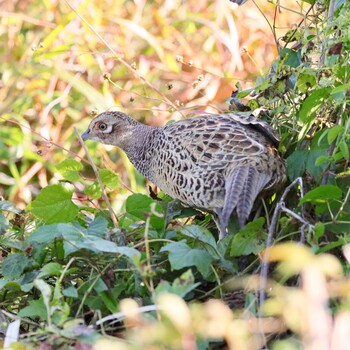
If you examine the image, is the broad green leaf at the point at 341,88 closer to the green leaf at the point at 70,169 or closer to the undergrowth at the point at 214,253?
the undergrowth at the point at 214,253

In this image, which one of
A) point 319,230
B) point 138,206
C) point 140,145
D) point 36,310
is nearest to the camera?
point 319,230

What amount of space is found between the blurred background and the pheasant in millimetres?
2544

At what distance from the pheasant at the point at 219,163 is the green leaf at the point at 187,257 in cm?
22

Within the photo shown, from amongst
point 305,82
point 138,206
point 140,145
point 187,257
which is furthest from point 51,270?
point 140,145

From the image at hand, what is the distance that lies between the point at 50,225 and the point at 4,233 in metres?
0.42

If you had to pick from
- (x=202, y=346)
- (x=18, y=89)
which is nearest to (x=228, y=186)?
(x=202, y=346)

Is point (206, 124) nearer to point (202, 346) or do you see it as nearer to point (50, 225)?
point (50, 225)

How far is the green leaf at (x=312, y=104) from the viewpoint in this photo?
303cm

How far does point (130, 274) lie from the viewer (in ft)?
9.39

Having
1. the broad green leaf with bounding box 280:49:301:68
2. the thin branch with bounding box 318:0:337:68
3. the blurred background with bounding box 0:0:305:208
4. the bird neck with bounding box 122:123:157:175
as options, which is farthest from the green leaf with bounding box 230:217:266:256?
the blurred background with bounding box 0:0:305:208

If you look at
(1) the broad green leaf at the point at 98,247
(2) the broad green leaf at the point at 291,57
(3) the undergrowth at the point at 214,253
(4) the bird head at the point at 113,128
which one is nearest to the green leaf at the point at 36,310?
(3) the undergrowth at the point at 214,253

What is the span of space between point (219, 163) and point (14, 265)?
84 cm

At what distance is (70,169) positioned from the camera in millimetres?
3471

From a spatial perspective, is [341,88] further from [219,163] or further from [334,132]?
[219,163]
